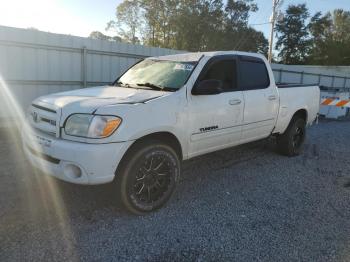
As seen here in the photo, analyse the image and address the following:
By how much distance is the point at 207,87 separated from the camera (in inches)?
149

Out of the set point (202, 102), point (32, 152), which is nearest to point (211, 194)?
point (202, 102)

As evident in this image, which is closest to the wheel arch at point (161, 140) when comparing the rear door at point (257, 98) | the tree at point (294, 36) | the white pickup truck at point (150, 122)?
the white pickup truck at point (150, 122)

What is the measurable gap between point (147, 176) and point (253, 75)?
98.8 inches

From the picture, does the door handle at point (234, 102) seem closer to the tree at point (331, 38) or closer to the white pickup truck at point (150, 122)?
the white pickup truck at point (150, 122)

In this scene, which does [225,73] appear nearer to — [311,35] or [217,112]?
[217,112]

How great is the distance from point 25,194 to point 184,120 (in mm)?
2114

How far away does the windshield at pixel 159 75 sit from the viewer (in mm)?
3965

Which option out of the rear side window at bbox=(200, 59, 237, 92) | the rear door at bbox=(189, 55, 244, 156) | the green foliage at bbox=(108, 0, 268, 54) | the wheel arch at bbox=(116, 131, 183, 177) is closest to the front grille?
the wheel arch at bbox=(116, 131, 183, 177)

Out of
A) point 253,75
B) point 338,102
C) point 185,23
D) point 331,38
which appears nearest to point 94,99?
point 253,75

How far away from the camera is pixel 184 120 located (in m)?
3.70

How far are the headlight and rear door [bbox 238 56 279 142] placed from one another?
7.23 feet

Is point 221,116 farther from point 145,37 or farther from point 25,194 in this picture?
point 145,37

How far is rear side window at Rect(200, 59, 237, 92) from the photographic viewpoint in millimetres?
4243

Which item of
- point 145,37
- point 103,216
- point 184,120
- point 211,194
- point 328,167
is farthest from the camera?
point 145,37
